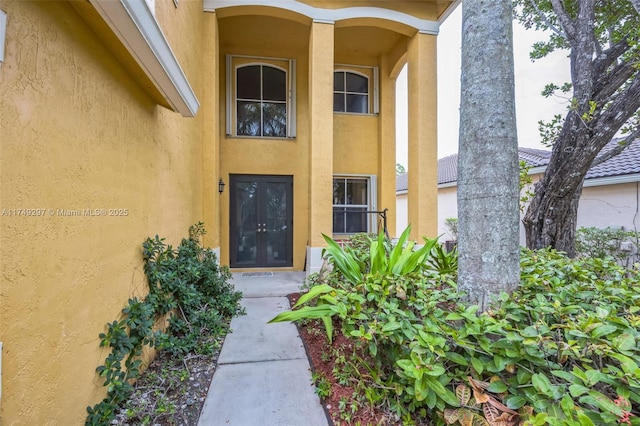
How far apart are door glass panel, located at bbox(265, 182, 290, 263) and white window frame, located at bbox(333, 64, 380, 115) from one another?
107 inches

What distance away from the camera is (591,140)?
465 cm

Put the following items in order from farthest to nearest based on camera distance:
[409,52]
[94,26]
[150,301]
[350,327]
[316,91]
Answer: [409,52]
[316,91]
[150,301]
[350,327]
[94,26]

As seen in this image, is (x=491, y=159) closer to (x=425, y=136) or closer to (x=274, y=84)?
(x=425, y=136)

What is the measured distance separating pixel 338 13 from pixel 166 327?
21.2ft

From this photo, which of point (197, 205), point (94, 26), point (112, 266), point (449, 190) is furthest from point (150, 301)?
point (449, 190)

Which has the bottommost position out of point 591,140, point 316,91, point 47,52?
point 47,52

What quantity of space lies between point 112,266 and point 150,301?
69cm

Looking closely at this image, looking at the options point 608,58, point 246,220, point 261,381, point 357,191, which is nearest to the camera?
point 261,381

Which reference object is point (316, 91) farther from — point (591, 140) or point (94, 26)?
point (591, 140)

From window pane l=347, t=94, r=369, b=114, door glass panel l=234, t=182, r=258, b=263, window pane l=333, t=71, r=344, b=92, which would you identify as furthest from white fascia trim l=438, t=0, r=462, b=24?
door glass panel l=234, t=182, r=258, b=263

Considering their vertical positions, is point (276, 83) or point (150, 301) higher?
point (276, 83)

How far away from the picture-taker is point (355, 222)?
26.2 feet

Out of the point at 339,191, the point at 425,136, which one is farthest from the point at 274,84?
the point at 425,136

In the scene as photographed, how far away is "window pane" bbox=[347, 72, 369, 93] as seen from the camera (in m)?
8.08
